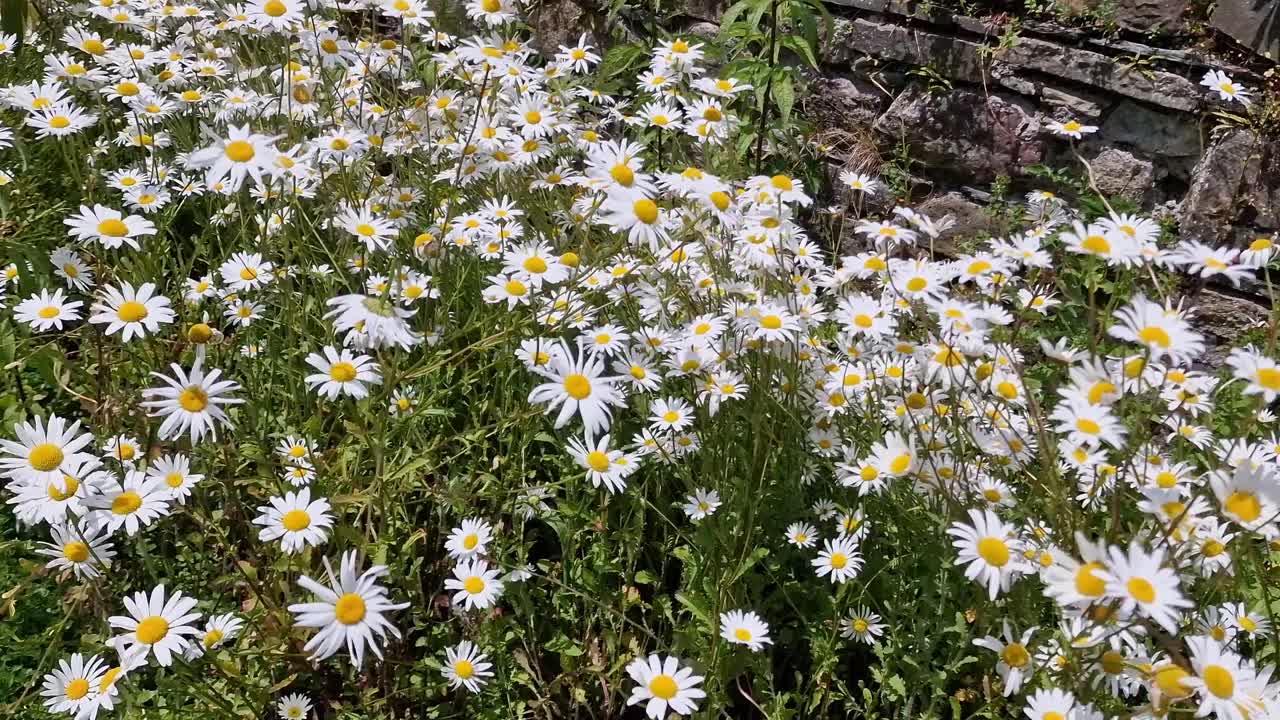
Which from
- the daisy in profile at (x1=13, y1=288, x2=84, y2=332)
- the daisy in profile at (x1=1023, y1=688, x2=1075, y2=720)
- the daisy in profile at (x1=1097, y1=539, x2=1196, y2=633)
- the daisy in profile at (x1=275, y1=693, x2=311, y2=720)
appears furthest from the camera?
the daisy in profile at (x1=13, y1=288, x2=84, y2=332)

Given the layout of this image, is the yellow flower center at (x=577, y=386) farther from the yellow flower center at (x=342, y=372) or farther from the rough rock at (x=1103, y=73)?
the rough rock at (x=1103, y=73)

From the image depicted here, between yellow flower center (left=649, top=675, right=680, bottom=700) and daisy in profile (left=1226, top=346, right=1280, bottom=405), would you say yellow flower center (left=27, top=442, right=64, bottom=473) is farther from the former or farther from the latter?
daisy in profile (left=1226, top=346, right=1280, bottom=405)

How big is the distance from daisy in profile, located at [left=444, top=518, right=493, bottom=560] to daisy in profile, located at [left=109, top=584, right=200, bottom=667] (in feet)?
1.68

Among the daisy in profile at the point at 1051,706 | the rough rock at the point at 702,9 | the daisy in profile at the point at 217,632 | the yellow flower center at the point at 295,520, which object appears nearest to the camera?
the daisy in profile at the point at 1051,706

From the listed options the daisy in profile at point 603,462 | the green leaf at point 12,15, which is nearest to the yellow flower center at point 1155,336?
the daisy in profile at point 603,462

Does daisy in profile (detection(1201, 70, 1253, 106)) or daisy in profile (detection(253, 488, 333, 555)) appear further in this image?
daisy in profile (detection(1201, 70, 1253, 106))

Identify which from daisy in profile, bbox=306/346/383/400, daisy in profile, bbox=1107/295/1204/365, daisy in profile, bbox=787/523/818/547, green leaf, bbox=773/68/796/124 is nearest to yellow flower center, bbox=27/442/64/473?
daisy in profile, bbox=306/346/383/400

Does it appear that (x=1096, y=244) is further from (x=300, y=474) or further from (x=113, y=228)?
(x=113, y=228)

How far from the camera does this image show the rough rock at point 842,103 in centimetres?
360

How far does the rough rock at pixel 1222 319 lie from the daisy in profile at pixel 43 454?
3350mm

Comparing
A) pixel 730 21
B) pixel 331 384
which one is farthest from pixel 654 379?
pixel 730 21

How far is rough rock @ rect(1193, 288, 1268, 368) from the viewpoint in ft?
9.91

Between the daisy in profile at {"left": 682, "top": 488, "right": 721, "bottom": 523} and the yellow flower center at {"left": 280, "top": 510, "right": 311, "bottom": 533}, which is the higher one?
the daisy in profile at {"left": 682, "top": 488, "right": 721, "bottom": 523}

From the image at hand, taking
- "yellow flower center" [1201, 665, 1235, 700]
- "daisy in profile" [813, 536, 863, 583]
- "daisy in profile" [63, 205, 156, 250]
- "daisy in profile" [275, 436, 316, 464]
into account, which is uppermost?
"daisy in profile" [63, 205, 156, 250]
